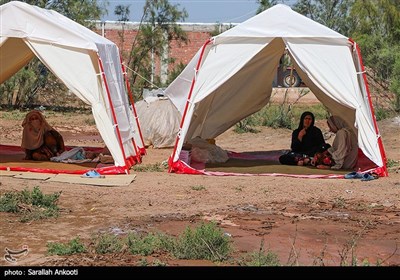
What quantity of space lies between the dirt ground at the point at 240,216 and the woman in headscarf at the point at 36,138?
5.49 feet

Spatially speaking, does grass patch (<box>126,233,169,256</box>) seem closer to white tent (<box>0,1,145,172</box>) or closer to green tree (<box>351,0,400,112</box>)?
white tent (<box>0,1,145,172</box>)

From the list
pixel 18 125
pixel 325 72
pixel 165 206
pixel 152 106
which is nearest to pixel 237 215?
pixel 165 206

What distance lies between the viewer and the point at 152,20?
72.5 ft

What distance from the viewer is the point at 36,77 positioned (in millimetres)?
20484

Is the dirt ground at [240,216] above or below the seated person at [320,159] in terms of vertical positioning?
above

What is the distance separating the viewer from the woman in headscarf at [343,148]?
37.4ft

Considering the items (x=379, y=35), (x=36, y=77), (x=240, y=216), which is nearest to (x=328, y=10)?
(x=379, y=35)

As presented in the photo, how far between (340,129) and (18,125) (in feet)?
26.7

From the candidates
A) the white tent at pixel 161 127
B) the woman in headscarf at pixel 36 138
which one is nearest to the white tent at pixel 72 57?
the woman in headscarf at pixel 36 138

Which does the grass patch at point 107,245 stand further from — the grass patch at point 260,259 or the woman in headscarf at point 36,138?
the woman in headscarf at point 36,138

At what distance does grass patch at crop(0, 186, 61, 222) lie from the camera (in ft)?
25.3

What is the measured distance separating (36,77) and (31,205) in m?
12.8

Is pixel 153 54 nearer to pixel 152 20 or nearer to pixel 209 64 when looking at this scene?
pixel 152 20
